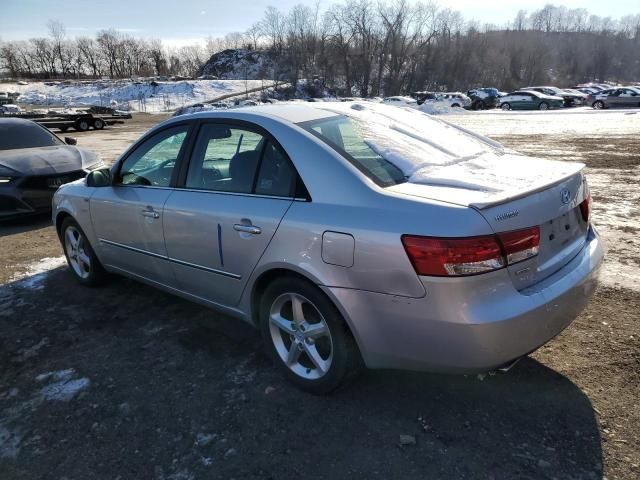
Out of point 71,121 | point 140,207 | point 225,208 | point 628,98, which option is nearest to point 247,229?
point 225,208

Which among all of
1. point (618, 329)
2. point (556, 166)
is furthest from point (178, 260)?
point (618, 329)

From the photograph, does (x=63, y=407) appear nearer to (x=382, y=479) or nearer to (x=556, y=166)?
(x=382, y=479)

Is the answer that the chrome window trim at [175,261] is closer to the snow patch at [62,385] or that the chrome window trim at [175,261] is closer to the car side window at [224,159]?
the car side window at [224,159]

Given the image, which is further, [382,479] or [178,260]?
[178,260]

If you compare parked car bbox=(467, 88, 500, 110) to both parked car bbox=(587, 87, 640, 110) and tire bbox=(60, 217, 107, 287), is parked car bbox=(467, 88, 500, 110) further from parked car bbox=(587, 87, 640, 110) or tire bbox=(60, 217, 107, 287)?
tire bbox=(60, 217, 107, 287)

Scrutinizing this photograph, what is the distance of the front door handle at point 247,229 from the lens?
275 centimetres

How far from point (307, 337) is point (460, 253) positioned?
1.09 meters

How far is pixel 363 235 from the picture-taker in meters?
2.27

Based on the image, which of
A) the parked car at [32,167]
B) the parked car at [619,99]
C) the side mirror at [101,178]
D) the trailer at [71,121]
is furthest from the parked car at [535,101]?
the side mirror at [101,178]

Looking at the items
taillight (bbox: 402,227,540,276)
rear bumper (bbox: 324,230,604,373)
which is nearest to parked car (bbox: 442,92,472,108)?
rear bumper (bbox: 324,230,604,373)

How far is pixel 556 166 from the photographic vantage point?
2883 millimetres

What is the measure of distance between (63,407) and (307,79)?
8983cm

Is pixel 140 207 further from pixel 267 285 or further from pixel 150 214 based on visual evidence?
pixel 267 285

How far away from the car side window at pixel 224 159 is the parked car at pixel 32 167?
494 cm
